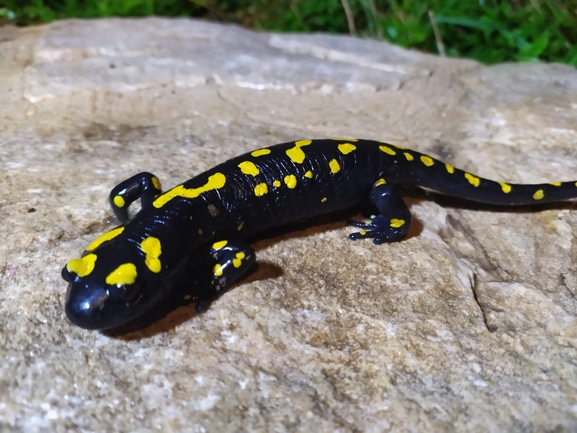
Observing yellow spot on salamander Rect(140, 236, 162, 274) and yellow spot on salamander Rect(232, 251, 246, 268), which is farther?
yellow spot on salamander Rect(232, 251, 246, 268)

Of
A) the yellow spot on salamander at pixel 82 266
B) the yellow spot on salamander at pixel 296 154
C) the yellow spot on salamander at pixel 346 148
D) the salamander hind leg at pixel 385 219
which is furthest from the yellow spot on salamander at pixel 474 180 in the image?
the yellow spot on salamander at pixel 82 266

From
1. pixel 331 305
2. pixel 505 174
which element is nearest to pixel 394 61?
pixel 505 174

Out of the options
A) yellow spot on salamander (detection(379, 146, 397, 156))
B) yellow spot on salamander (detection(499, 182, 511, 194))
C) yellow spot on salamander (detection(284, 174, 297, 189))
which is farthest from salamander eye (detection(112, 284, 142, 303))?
yellow spot on salamander (detection(499, 182, 511, 194))

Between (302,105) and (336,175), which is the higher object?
(336,175)

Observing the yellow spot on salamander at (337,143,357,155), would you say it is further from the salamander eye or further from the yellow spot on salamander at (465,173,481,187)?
the salamander eye

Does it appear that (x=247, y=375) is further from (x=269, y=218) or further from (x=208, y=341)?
(x=269, y=218)

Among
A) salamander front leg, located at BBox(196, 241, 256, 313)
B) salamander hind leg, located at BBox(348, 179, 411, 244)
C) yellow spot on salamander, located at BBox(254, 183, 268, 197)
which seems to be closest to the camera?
salamander front leg, located at BBox(196, 241, 256, 313)

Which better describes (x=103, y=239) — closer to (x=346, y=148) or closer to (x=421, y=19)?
(x=346, y=148)
